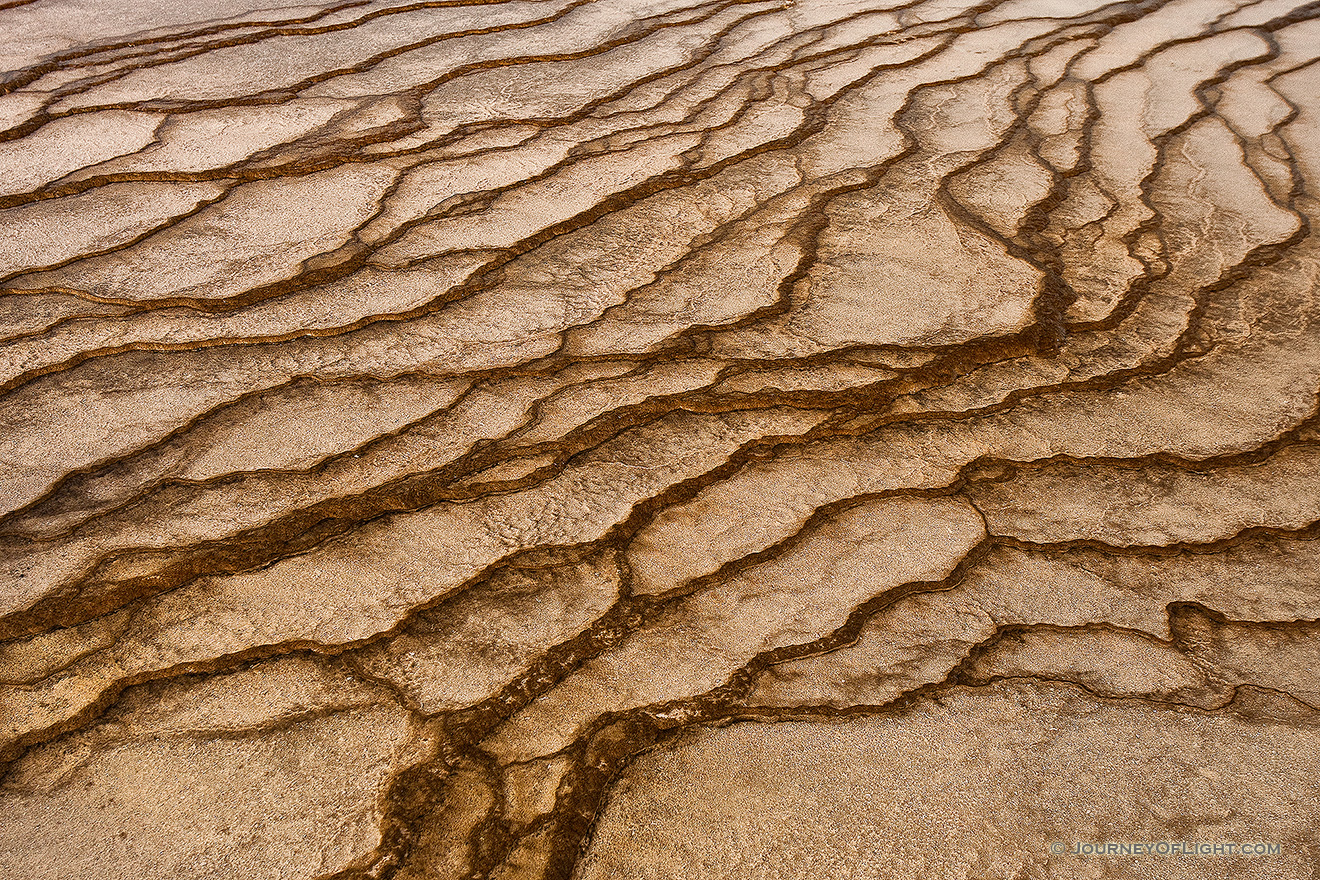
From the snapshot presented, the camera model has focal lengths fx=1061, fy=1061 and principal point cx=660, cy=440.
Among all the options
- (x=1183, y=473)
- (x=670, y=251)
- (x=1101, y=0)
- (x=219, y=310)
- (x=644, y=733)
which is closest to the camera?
(x=644, y=733)

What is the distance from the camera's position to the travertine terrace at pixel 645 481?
1.23m

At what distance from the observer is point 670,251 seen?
2.38m

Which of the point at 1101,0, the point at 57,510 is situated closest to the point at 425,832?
the point at 57,510

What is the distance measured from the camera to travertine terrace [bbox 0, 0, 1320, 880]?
1.23 meters

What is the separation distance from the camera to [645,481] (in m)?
1.71

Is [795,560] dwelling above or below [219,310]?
below

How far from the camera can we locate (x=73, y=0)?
3736mm

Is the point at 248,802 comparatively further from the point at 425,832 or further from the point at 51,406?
the point at 51,406

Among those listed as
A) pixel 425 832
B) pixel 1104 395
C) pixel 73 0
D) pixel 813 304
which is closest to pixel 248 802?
pixel 425 832

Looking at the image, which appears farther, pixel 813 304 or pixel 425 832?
pixel 813 304

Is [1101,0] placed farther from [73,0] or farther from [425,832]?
[425,832]

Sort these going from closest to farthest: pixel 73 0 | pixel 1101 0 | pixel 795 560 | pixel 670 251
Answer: pixel 795 560 → pixel 670 251 → pixel 73 0 → pixel 1101 0

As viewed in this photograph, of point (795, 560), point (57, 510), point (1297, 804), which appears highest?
point (57, 510)

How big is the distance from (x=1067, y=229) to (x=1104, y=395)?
712 millimetres
